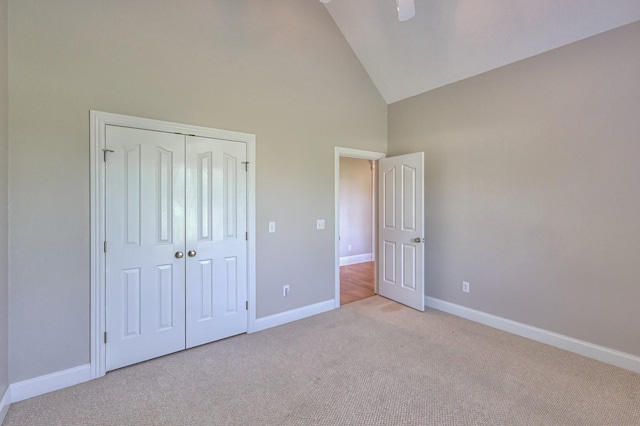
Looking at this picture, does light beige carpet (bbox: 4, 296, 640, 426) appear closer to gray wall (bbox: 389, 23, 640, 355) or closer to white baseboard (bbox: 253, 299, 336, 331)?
white baseboard (bbox: 253, 299, 336, 331)

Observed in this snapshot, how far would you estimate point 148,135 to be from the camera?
253 centimetres

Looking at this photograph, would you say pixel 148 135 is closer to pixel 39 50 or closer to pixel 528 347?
pixel 39 50

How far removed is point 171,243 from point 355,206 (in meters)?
4.84

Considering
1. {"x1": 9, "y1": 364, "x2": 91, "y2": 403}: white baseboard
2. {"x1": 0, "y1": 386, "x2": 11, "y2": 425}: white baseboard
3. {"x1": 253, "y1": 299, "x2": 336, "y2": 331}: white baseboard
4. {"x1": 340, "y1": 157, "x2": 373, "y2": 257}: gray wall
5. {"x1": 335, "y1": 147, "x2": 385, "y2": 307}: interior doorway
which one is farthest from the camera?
{"x1": 340, "y1": 157, "x2": 373, "y2": 257}: gray wall

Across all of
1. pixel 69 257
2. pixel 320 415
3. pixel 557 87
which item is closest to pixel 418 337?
pixel 320 415

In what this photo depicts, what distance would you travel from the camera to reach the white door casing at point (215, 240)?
9.12 feet

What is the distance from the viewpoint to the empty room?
2.08 m

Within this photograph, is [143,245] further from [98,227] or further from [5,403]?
[5,403]

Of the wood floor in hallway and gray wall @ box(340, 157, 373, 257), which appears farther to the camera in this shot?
gray wall @ box(340, 157, 373, 257)

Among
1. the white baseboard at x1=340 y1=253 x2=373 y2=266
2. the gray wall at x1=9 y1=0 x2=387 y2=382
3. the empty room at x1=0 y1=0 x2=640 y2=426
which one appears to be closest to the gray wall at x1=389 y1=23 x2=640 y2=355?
the empty room at x1=0 y1=0 x2=640 y2=426

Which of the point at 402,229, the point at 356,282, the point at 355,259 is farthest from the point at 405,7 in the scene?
the point at 355,259

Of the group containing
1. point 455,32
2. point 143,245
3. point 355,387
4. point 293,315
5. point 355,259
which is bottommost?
point 355,387

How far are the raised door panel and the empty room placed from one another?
0.7 inches

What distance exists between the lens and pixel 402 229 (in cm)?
396
